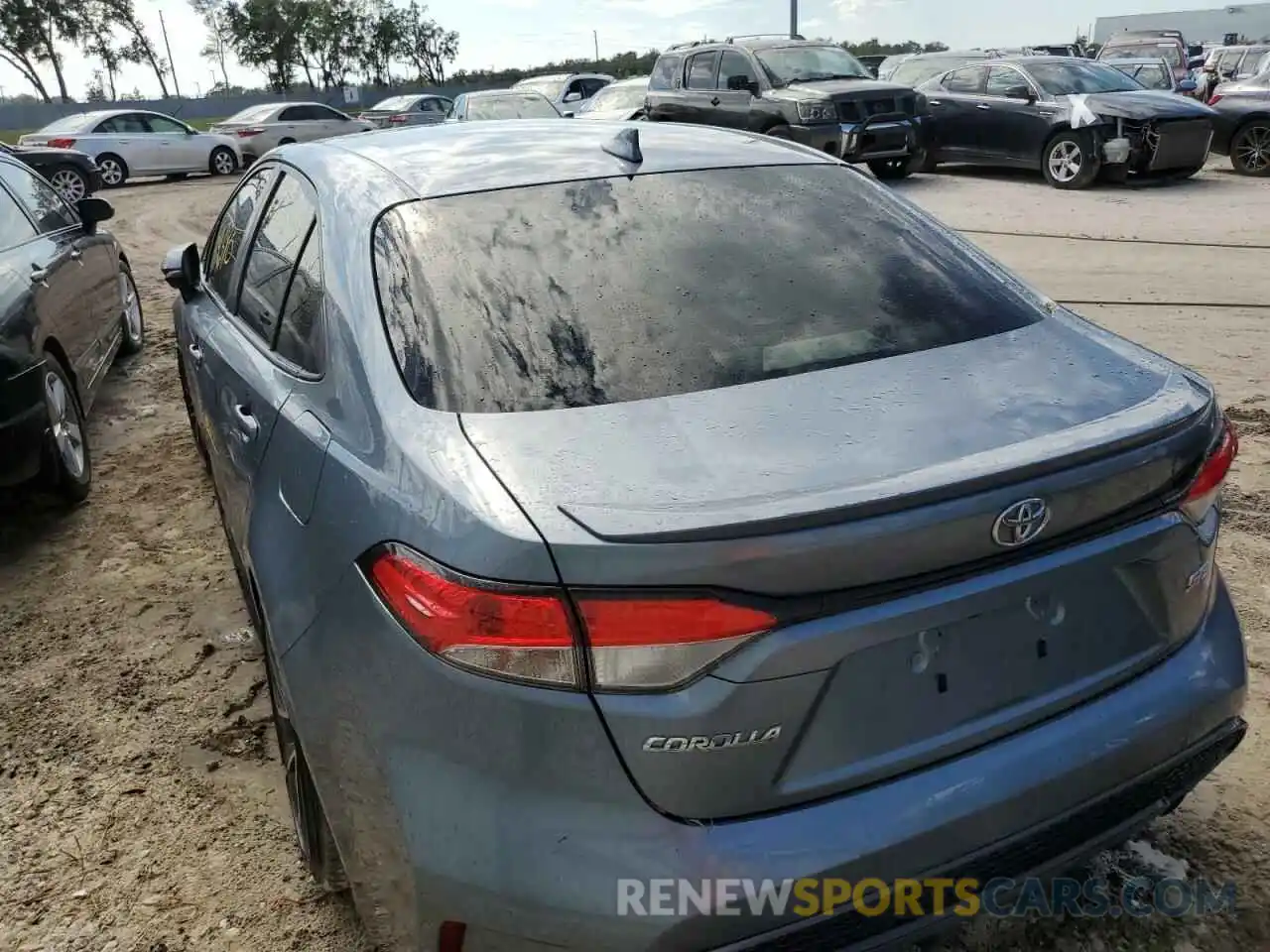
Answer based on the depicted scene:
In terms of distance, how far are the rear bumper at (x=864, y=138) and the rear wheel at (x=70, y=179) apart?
449 inches

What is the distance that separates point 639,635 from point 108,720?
242 cm

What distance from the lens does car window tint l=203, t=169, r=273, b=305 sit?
11.3 ft

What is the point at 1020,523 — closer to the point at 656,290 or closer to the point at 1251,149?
the point at 656,290

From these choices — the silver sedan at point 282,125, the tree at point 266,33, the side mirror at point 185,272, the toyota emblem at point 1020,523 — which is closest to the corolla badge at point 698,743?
the toyota emblem at point 1020,523

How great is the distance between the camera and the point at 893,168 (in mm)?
15562

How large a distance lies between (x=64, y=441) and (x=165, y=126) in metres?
18.4

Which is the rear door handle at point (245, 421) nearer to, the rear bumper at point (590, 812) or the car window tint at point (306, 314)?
the car window tint at point (306, 314)

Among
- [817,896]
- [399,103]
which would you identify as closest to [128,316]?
[817,896]

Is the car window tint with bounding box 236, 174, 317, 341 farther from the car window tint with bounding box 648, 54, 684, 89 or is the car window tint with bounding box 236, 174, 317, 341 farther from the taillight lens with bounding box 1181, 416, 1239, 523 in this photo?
the car window tint with bounding box 648, 54, 684, 89

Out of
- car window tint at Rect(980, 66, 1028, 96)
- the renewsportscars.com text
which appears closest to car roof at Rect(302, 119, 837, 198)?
the renewsportscars.com text

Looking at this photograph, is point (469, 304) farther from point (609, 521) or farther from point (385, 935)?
point (385, 935)

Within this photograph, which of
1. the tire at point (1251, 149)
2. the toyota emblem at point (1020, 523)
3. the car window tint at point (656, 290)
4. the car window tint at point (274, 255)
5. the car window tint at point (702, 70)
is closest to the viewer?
the toyota emblem at point (1020, 523)

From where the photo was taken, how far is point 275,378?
250 cm

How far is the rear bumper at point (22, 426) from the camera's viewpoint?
4.20 metres
